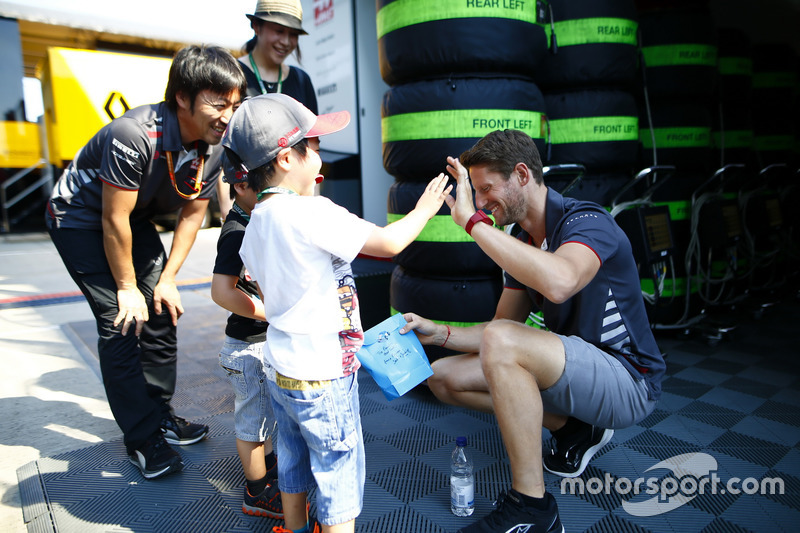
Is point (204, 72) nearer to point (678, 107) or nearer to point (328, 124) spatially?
point (328, 124)

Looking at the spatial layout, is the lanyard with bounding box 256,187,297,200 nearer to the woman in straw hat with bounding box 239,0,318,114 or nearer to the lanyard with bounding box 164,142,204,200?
the lanyard with bounding box 164,142,204,200

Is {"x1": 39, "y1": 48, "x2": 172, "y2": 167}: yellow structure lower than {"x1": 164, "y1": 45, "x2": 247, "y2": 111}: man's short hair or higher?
higher

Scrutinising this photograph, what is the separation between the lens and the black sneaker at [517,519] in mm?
1534

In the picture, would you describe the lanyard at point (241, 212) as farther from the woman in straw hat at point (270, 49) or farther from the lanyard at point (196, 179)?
the woman in straw hat at point (270, 49)

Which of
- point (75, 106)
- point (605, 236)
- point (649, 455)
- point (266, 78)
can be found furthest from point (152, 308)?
point (75, 106)

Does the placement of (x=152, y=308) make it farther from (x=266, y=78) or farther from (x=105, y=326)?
(x=266, y=78)

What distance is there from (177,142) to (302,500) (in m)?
1.33

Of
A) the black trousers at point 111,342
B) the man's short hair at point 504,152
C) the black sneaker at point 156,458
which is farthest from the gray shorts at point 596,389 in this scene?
the black trousers at point 111,342

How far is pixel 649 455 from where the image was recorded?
2.11 meters

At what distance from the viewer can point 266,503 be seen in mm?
1737

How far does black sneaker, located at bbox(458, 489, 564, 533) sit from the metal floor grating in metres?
0.13

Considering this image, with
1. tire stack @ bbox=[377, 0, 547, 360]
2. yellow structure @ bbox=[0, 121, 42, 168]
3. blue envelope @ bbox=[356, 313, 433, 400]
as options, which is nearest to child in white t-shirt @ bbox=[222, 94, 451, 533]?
blue envelope @ bbox=[356, 313, 433, 400]

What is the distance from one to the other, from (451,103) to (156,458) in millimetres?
2012

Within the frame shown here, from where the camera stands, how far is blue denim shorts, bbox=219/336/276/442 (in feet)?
5.73
